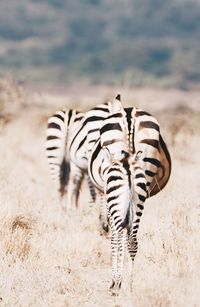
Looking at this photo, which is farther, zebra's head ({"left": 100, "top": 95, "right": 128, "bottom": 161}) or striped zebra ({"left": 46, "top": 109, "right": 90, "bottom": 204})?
striped zebra ({"left": 46, "top": 109, "right": 90, "bottom": 204})

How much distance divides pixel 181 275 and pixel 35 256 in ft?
6.18

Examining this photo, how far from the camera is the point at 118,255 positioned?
7363mm

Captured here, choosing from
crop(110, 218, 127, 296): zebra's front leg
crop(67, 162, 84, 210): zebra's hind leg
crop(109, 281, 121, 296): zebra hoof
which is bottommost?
crop(109, 281, 121, 296): zebra hoof

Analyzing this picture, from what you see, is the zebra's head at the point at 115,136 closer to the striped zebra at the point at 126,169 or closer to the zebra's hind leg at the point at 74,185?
the striped zebra at the point at 126,169

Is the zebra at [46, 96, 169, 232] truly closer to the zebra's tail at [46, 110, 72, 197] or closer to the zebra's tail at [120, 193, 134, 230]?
the zebra's tail at [46, 110, 72, 197]

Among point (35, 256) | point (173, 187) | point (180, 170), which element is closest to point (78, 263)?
point (35, 256)

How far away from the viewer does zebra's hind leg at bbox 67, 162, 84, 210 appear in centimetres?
1280

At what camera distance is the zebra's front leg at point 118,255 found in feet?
23.8

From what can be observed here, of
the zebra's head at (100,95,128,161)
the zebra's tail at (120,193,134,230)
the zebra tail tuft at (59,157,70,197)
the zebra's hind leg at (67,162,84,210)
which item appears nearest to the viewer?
the zebra's tail at (120,193,134,230)

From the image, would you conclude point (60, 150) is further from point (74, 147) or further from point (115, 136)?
point (115, 136)

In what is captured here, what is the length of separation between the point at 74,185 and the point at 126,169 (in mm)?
5802

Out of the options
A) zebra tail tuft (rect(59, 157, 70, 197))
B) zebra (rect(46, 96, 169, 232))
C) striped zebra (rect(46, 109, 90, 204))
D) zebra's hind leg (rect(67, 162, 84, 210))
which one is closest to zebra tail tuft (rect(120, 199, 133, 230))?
zebra (rect(46, 96, 169, 232))

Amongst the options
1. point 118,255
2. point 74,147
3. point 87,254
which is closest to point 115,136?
point 118,255

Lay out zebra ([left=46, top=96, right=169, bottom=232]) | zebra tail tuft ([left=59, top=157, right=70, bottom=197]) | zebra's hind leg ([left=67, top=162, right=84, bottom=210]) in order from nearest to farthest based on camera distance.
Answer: zebra ([left=46, top=96, right=169, bottom=232]) < zebra's hind leg ([left=67, top=162, right=84, bottom=210]) < zebra tail tuft ([left=59, top=157, right=70, bottom=197])
